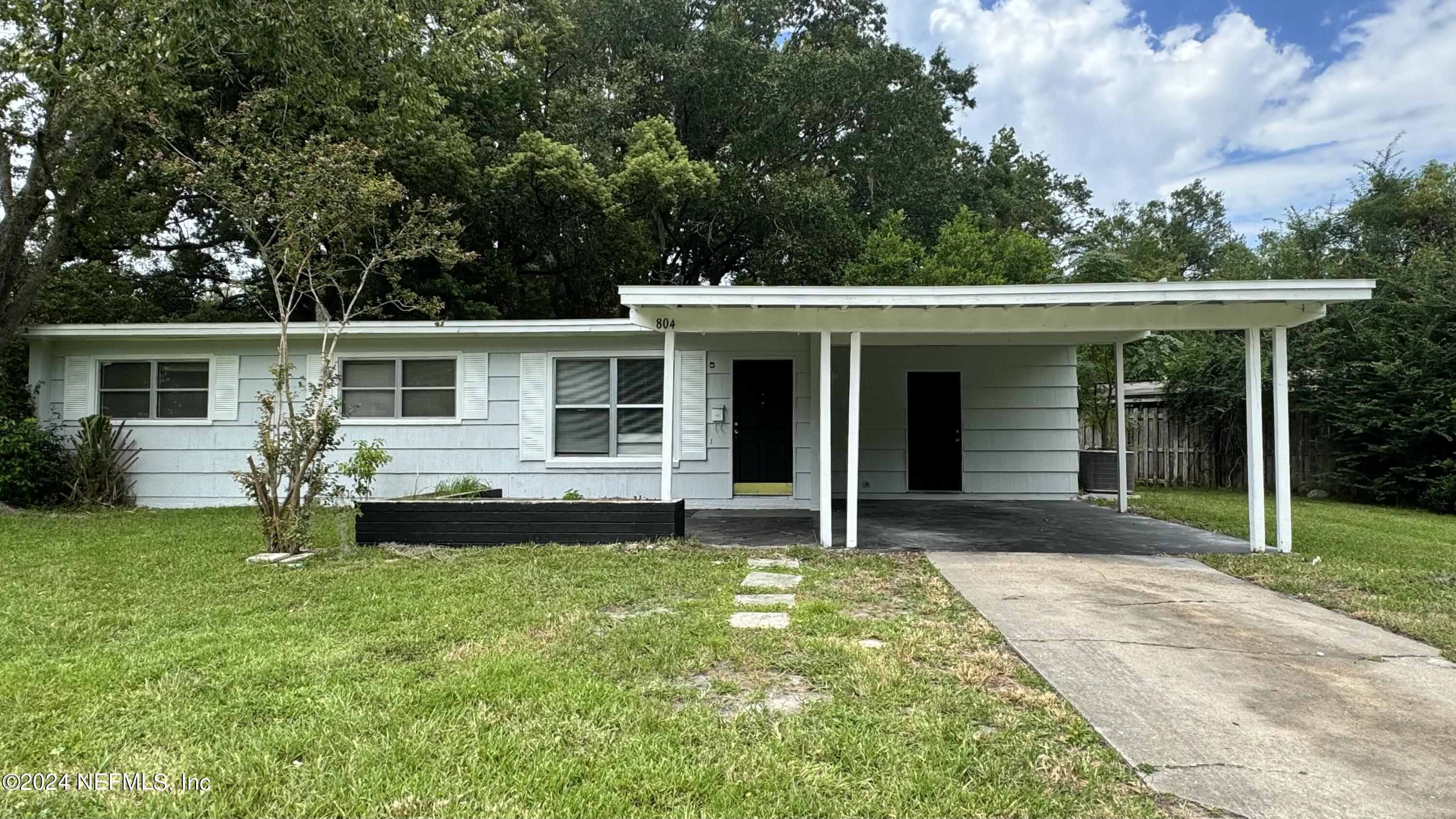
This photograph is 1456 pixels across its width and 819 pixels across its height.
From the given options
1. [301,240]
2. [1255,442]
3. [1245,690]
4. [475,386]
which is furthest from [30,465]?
[1255,442]

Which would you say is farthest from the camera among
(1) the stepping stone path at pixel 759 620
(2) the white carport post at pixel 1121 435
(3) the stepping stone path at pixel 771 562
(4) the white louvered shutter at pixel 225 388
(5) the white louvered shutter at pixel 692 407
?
(4) the white louvered shutter at pixel 225 388

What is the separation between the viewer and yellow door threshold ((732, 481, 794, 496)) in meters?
8.92

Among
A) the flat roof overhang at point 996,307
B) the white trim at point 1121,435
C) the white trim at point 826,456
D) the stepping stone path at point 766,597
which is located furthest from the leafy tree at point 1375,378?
the stepping stone path at point 766,597

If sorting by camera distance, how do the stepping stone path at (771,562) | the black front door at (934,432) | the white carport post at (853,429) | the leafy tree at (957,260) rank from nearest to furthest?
the stepping stone path at (771,562), the white carport post at (853,429), the black front door at (934,432), the leafy tree at (957,260)

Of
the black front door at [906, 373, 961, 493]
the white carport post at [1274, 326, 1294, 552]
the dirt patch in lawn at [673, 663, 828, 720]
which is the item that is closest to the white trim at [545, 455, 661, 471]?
the black front door at [906, 373, 961, 493]

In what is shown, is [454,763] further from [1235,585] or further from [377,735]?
[1235,585]

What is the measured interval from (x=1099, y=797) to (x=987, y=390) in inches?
317

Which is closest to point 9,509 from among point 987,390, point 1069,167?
point 987,390

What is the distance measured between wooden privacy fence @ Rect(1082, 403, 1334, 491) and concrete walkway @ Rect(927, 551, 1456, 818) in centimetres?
851

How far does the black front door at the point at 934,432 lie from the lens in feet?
31.8

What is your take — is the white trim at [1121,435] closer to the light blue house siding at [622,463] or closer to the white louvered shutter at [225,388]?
the light blue house siding at [622,463]

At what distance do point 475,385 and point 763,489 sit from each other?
367cm

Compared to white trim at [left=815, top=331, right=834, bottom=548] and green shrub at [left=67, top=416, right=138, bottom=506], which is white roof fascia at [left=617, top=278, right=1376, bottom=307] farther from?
green shrub at [left=67, top=416, right=138, bottom=506]

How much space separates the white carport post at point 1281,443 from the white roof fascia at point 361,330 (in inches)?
229
